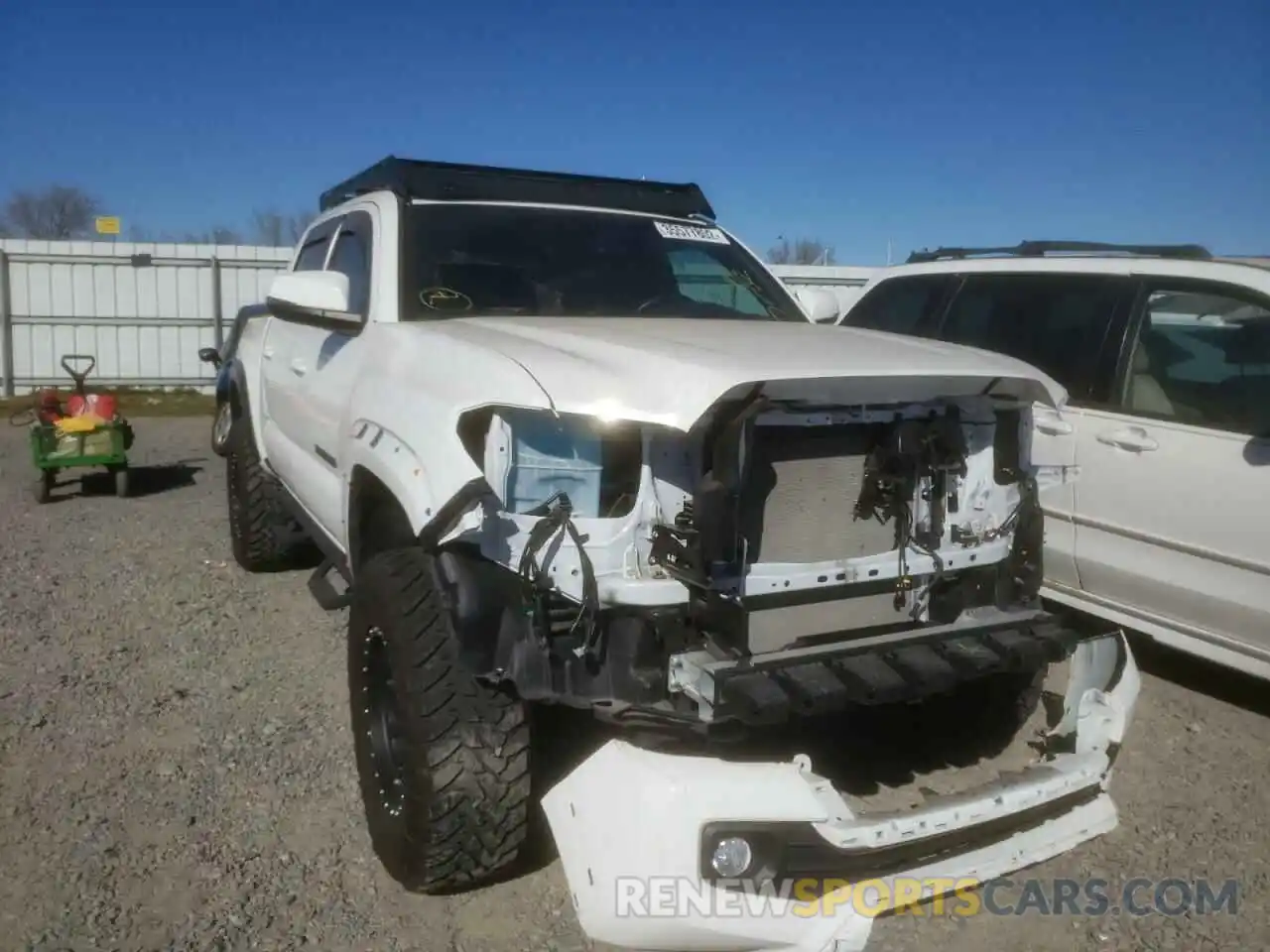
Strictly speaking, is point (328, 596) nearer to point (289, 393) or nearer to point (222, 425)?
point (289, 393)

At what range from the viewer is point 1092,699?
2779 mm

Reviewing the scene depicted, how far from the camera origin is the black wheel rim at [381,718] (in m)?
2.93

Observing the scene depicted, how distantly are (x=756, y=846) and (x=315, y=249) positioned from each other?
397 cm

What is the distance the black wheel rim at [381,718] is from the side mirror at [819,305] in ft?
7.24

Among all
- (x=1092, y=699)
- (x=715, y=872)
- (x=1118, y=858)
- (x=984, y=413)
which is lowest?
(x=1118, y=858)

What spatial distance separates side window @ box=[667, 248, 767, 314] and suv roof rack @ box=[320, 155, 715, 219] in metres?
0.31

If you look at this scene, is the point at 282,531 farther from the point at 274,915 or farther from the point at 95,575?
the point at 274,915

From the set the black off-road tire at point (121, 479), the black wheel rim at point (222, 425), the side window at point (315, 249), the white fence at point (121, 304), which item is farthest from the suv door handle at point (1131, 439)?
the white fence at point (121, 304)

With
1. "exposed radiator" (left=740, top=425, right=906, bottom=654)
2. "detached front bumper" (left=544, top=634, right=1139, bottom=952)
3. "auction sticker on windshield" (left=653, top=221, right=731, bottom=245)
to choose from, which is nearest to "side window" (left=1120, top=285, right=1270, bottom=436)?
"auction sticker on windshield" (left=653, top=221, right=731, bottom=245)

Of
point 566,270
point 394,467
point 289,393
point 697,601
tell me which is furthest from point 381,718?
point 289,393

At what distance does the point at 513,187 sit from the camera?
407cm

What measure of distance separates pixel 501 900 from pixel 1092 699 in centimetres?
170

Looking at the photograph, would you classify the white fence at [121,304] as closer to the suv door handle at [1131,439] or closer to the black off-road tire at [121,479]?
the black off-road tire at [121,479]

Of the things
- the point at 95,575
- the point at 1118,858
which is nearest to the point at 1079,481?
the point at 1118,858
